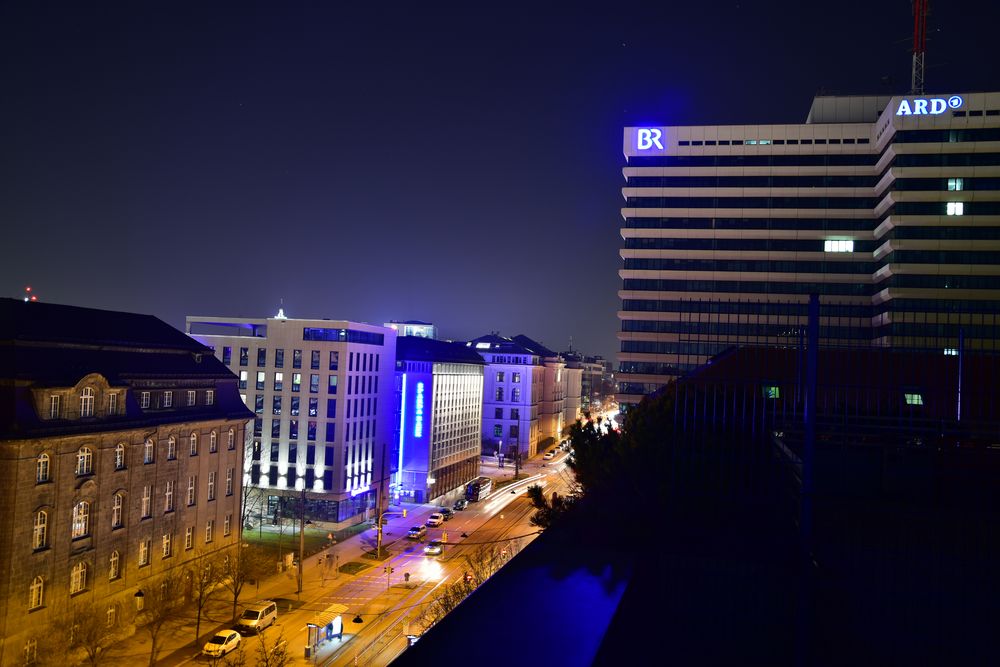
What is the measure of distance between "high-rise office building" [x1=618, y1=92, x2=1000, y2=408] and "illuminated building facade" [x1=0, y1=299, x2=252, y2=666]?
4539 centimetres

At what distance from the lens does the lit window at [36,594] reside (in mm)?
27266

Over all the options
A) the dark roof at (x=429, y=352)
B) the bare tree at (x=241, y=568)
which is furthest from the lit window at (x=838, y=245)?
the bare tree at (x=241, y=568)

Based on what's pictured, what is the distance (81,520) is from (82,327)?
9.23 metres

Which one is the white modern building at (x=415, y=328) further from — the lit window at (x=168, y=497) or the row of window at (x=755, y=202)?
the lit window at (x=168, y=497)

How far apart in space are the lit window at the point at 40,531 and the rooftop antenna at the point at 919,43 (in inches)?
3233

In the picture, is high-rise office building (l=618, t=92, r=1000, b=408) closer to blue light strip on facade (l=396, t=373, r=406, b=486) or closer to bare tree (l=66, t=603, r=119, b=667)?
blue light strip on facade (l=396, t=373, r=406, b=486)

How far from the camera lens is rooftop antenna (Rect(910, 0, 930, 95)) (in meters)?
69.8

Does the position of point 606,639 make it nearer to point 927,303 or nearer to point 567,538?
point 567,538

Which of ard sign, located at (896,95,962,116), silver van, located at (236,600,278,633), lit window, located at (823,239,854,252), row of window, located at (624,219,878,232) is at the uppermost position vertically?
ard sign, located at (896,95,962,116)

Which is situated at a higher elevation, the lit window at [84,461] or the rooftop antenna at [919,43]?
the rooftop antenna at [919,43]

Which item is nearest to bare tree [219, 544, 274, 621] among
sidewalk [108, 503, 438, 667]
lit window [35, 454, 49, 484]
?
sidewalk [108, 503, 438, 667]

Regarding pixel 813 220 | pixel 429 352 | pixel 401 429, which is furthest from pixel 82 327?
pixel 813 220

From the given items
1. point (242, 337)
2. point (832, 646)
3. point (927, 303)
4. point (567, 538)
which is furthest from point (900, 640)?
point (927, 303)

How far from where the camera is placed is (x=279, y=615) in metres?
36.7
